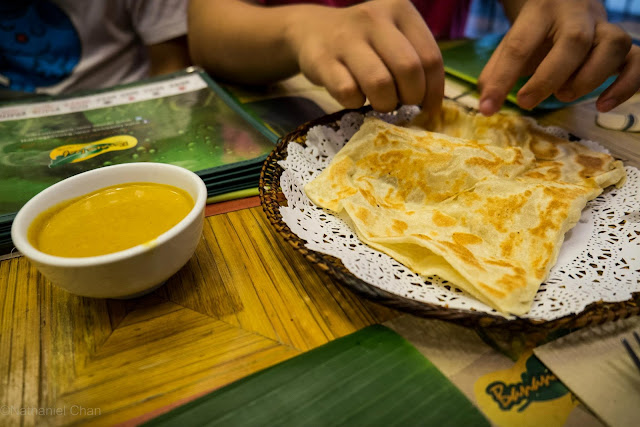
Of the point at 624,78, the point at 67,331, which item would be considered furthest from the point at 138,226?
the point at 624,78

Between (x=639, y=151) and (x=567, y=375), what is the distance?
4.25ft

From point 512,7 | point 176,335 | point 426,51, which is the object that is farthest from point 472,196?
point 512,7

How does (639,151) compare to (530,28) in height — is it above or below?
below

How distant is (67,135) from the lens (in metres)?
1.52

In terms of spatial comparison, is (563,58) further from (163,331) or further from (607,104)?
(163,331)

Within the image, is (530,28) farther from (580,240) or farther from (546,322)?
(546,322)

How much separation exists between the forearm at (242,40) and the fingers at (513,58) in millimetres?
823

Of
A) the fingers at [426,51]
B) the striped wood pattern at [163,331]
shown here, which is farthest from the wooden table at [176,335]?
the fingers at [426,51]

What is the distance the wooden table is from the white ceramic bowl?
0.10m

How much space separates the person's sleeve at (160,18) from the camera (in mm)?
2363

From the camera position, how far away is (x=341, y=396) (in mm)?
722

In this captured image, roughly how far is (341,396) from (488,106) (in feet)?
3.88

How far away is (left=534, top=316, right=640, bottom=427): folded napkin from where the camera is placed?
2.29ft

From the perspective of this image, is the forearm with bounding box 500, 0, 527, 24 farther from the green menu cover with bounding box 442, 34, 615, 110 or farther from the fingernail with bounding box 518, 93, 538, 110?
the fingernail with bounding box 518, 93, 538, 110
